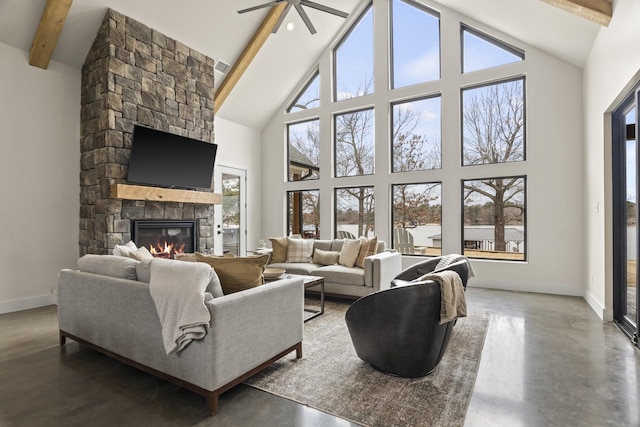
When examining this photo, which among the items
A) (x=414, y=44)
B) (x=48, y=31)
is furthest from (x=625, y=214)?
(x=48, y=31)

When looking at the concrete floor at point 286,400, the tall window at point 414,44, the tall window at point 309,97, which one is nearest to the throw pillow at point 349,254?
the concrete floor at point 286,400

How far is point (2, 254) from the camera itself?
429 centimetres

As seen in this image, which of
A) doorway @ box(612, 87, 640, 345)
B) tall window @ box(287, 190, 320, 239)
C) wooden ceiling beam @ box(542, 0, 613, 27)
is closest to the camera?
doorway @ box(612, 87, 640, 345)

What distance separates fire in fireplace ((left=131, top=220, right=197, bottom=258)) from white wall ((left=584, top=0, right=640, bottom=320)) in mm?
5573

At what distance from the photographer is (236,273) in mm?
2471

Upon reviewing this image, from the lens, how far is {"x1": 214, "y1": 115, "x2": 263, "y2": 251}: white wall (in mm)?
7152

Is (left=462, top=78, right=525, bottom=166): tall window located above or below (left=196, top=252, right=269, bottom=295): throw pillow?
above

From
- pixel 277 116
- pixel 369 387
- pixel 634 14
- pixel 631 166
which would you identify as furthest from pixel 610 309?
pixel 277 116

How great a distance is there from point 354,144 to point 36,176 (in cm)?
516

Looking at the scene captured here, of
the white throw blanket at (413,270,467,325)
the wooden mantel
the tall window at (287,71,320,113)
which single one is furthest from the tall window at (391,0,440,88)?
the white throw blanket at (413,270,467,325)

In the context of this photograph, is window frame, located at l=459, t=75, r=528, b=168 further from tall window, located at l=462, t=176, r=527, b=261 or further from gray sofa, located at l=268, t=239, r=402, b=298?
gray sofa, located at l=268, t=239, r=402, b=298

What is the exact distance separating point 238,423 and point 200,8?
544cm

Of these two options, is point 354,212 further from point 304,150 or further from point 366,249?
point 366,249

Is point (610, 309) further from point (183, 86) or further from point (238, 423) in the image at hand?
point (183, 86)
